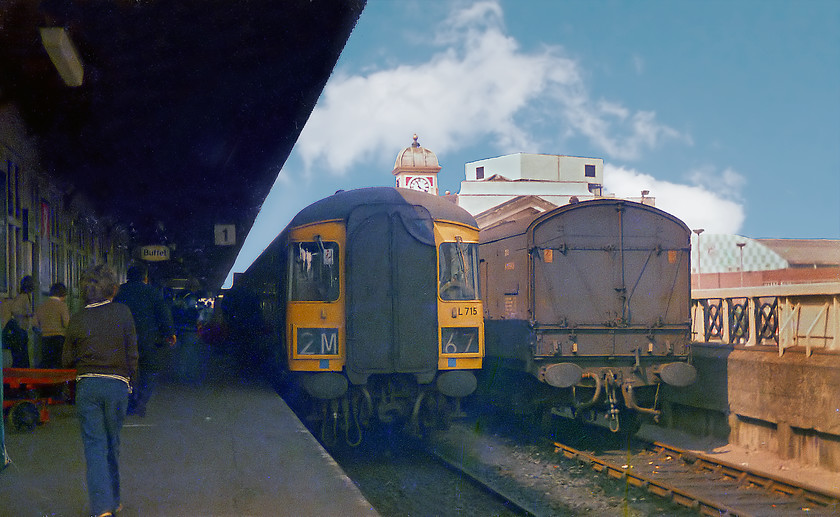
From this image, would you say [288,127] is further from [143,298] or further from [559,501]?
[559,501]

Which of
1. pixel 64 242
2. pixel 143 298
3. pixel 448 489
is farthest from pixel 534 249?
pixel 64 242

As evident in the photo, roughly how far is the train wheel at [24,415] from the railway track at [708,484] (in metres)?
7.12

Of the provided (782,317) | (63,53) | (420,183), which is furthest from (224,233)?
(420,183)

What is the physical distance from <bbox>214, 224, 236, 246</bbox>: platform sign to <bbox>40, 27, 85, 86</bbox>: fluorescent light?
42.6 ft

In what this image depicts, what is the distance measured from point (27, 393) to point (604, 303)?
8.06m

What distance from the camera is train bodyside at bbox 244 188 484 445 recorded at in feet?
34.9

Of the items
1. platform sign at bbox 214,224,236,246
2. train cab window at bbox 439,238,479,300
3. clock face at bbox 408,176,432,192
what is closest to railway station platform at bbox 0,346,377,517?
train cab window at bbox 439,238,479,300

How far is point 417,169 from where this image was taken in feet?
163

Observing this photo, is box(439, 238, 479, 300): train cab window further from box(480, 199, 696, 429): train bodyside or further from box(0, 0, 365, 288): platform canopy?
box(0, 0, 365, 288): platform canopy

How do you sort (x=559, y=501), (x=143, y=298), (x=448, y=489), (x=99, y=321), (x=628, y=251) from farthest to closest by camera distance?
(x=628, y=251) → (x=448, y=489) → (x=559, y=501) → (x=143, y=298) → (x=99, y=321)

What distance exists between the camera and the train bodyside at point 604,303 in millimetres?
12148

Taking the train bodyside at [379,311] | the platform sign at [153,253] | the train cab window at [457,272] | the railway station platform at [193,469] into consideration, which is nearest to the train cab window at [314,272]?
the train bodyside at [379,311]

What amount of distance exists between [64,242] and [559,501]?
11.0 metres

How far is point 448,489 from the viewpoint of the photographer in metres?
10.3
